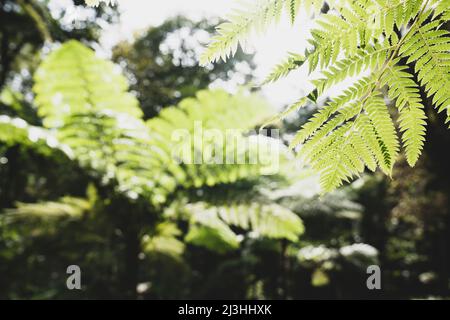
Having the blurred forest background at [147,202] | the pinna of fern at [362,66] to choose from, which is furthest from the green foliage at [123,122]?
the pinna of fern at [362,66]

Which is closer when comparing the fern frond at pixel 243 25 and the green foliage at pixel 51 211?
the fern frond at pixel 243 25

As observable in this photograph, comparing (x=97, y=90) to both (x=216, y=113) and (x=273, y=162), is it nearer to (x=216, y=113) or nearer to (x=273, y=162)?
(x=216, y=113)

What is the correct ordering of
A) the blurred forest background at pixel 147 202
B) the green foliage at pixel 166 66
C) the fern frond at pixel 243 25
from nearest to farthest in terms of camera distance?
the fern frond at pixel 243 25 < the blurred forest background at pixel 147 202 < the green foliage at pixel 166 66

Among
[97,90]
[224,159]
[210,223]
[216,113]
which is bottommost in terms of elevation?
[210,223]

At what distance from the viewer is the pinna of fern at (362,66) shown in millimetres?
627

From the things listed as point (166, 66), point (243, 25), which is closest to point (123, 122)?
point (243, 25)

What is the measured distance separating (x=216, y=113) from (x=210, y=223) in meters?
0.91

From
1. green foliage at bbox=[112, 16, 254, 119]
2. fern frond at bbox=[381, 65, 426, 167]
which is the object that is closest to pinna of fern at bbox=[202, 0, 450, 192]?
fern frond at bbox=[381, 65, 426, 167]

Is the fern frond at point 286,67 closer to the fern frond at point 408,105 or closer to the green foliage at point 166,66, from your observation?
the fern frond at point 408,105

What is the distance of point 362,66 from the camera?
67 cm

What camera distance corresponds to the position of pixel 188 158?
285 cm

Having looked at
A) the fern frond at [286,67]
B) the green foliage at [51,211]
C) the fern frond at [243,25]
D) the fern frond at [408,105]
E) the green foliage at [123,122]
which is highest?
the green foliage at [123,122]

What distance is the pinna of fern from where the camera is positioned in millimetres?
627
